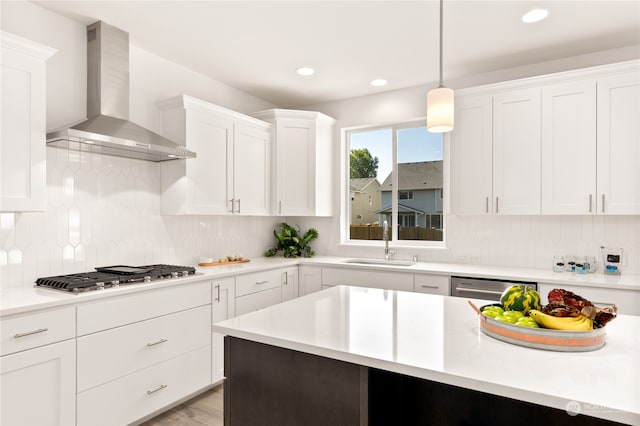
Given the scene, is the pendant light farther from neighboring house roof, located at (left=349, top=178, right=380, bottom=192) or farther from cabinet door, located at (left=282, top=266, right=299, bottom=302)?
A: neighboring house roof, located at (left=349, top=178, right=380, bottom=192)

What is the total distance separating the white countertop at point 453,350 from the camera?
3.10ft

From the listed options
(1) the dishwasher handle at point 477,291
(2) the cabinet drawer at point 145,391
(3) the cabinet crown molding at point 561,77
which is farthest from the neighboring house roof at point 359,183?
(2) the cabinet drawer at point 145,391

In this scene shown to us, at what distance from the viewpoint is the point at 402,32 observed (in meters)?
2.82

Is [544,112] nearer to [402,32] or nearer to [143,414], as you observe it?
[402,32]

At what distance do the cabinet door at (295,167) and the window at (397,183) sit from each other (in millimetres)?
609

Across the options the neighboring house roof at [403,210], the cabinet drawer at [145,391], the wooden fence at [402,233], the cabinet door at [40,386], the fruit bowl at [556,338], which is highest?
the neighboring house roof at [403,210]

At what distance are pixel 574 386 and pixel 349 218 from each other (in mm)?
3630

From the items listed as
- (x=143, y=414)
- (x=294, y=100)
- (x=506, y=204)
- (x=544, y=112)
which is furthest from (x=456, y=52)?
(x=143, y=414)

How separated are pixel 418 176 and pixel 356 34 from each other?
5.69 ft

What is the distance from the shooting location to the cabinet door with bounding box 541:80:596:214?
2910 millimetres

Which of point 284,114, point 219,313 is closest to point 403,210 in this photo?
point 284,114

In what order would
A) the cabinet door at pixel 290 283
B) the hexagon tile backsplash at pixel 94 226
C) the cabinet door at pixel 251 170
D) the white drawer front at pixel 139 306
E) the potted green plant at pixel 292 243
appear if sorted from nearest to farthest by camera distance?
the white drawer front at pixel 139 306 → the hexagon tile backsplash at pixel 94 226 → the cabinet door at pixel 251 170 → the cabinet door at pixel 290 283 → the potted green plant at pixel 292 243

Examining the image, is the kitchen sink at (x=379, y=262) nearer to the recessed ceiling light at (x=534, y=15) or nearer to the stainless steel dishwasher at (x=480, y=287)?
the stainless steel dishwasher at (x=480, y=287)

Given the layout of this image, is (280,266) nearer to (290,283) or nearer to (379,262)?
(290,283)
